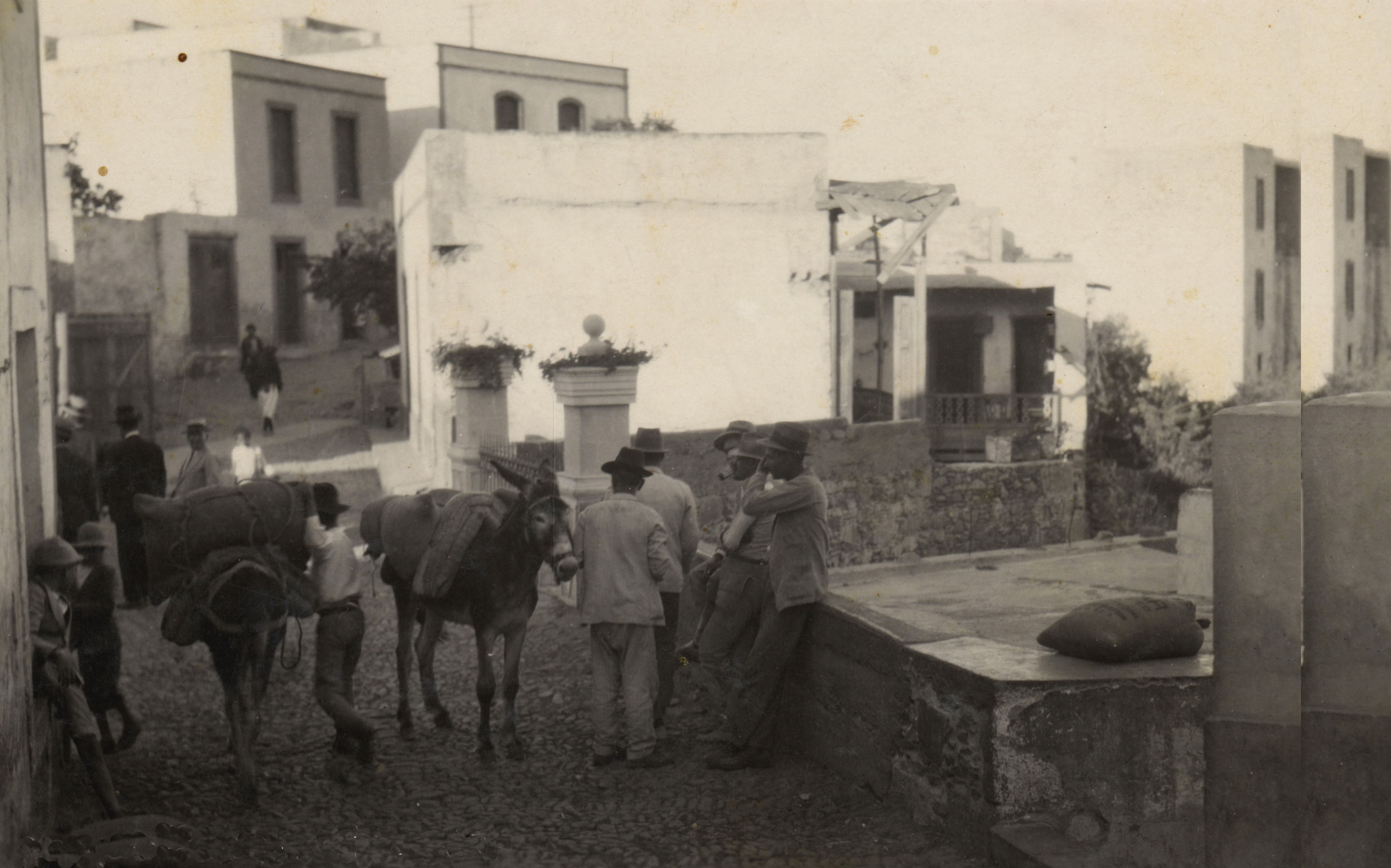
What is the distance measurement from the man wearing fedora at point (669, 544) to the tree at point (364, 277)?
19.0 meters

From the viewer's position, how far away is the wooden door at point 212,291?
86.3 feet

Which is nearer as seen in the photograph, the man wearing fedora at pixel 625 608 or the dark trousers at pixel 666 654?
the man wearing fedora at pixel 625 608

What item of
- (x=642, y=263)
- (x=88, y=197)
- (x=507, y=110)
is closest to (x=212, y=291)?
(x=88, y=197)

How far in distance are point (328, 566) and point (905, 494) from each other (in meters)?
13.1

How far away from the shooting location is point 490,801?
21.9 feet

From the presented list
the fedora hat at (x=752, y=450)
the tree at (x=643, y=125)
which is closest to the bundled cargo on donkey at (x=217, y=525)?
the fedora hat at (x=752, y=450)

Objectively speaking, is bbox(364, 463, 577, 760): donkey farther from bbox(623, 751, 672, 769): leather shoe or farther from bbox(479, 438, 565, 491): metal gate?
bbox(479, 438, 565, 491): metal gate

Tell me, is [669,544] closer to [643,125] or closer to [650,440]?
[650,440]

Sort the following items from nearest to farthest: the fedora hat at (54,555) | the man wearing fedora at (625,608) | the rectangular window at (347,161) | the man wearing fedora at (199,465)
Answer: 1. the fedora hat at (54,555)
2. the man wearing fedora at (625,608)
3. the man wearing fedora at (199,465)
4. the rectangular window at (347,161)

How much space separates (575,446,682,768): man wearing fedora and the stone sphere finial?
368 centimetres

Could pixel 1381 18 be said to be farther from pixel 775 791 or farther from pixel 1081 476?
pixel 1081 476

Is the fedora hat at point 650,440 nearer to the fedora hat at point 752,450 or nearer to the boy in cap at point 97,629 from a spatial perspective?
the fedora hat at point 752,450

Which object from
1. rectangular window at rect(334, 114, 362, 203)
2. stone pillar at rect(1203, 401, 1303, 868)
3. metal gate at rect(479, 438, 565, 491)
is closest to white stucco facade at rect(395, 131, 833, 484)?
metal gate at rect(479, 438, 565, 491)

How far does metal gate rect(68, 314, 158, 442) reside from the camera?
632 inches
